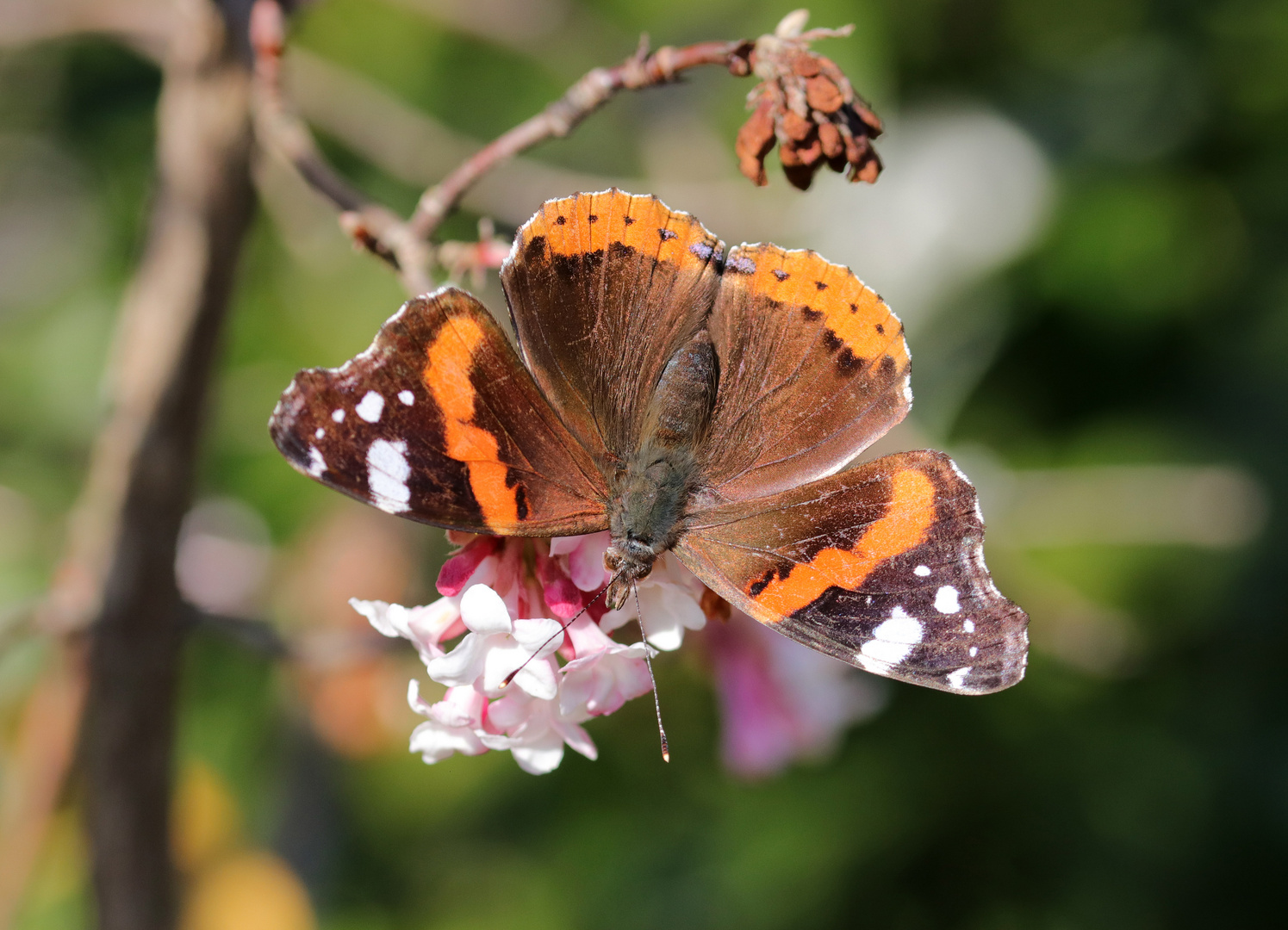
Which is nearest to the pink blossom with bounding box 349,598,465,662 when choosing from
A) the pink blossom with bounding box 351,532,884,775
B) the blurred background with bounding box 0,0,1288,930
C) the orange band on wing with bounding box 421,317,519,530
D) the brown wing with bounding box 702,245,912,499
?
the pink blossom with bounding box 351,532,884,775

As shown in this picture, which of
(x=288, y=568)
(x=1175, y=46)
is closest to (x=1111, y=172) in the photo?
(x=1175, y=46)

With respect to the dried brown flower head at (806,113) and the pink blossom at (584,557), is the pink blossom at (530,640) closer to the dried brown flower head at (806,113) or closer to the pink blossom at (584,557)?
the pink blossom at (584,557)

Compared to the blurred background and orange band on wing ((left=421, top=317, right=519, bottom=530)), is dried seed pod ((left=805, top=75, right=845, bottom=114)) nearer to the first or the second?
orange band on wing ((left=421, top=317, right=519, bottom=530))

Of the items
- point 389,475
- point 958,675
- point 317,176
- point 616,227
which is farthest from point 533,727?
point 317,176

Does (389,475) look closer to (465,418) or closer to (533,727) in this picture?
(465,418)

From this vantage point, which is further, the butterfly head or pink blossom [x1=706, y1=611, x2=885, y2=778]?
pink blossom [x1=706, y1=611, x2=885, y2=778]
